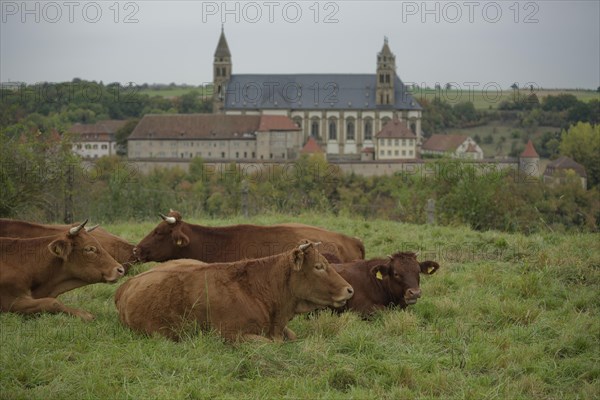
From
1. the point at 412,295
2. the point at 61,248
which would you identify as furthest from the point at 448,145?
the point at 61,248

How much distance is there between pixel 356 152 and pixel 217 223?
90.6m

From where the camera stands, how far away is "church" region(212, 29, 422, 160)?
105m

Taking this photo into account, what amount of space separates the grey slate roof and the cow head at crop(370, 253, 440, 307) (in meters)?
97.3

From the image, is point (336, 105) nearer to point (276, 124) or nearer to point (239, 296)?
point (276, 124)

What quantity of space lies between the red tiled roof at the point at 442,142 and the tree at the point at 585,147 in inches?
568

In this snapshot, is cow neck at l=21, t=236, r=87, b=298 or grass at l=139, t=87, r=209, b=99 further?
grass at l=139, t=87, r=209, b=99

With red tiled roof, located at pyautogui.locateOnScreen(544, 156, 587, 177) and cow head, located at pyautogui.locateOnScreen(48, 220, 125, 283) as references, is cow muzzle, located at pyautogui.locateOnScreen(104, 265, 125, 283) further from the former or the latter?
red tiled roof, located at pyautogui.locateOnScreen(544, 156, 587, 177)

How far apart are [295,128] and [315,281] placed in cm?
9225

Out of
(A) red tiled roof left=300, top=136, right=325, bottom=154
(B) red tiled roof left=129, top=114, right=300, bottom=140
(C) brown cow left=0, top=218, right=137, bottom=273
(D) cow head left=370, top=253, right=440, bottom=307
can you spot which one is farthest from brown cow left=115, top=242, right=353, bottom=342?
(A) red tiled roof left=300, top=136, right=325, bottom=154

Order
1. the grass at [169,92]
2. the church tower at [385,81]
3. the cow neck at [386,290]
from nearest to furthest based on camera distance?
the cow neck at [386,290]
the church tower at [385,81]
the grass at [169,92]

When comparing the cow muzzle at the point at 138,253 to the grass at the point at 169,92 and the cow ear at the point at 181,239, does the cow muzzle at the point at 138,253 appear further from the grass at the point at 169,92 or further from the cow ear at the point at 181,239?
the grass at the point at 169,92

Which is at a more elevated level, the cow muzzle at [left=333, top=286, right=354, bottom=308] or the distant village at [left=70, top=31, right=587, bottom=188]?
the distant village at [left=70, top=31, right=587, bottom=188]

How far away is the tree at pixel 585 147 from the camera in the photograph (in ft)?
259

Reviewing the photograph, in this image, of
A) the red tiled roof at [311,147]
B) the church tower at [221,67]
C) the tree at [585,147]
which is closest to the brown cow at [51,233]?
the tree at [585,147]
